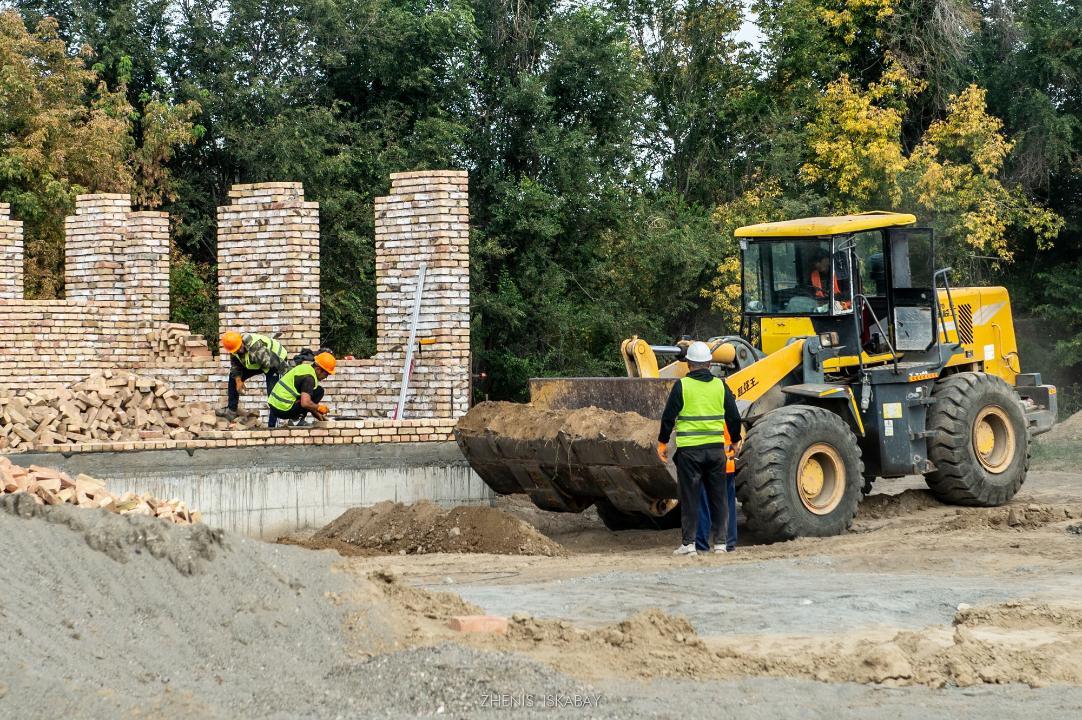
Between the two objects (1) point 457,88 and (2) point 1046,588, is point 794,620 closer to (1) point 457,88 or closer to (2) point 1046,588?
(2) point 1046,588

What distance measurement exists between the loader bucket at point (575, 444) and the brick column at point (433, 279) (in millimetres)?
2303

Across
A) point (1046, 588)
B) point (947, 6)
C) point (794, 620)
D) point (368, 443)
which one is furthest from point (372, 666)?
point (947, 6)

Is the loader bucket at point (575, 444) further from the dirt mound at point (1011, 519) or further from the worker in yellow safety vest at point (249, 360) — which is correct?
the worker in yellow safety vest at point (249, 360)

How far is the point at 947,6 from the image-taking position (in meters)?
24.0

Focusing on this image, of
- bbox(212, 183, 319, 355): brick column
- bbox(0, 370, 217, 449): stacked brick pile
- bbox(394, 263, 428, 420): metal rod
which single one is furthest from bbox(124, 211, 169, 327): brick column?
bbox(394, 263, 428, 420): metal rod

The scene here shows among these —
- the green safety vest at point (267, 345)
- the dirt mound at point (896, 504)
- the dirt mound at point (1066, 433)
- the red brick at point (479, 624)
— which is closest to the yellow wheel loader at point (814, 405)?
the dirt mound at point (896, 504)

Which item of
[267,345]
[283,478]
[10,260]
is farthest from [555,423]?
[10,260]

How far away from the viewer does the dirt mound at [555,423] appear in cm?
1035

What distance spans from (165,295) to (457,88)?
7782 millimetres

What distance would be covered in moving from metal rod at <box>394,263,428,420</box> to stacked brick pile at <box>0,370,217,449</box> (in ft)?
6.28

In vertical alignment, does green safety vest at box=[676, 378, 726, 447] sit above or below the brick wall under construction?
below

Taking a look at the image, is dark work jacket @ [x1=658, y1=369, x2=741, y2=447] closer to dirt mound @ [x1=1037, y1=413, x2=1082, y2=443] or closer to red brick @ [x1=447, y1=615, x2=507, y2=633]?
red brick @ [x1=447, y1=615, x2=507, y2=633]

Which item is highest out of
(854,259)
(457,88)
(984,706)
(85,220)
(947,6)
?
(947,6)

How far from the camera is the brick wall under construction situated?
46.2 ft
